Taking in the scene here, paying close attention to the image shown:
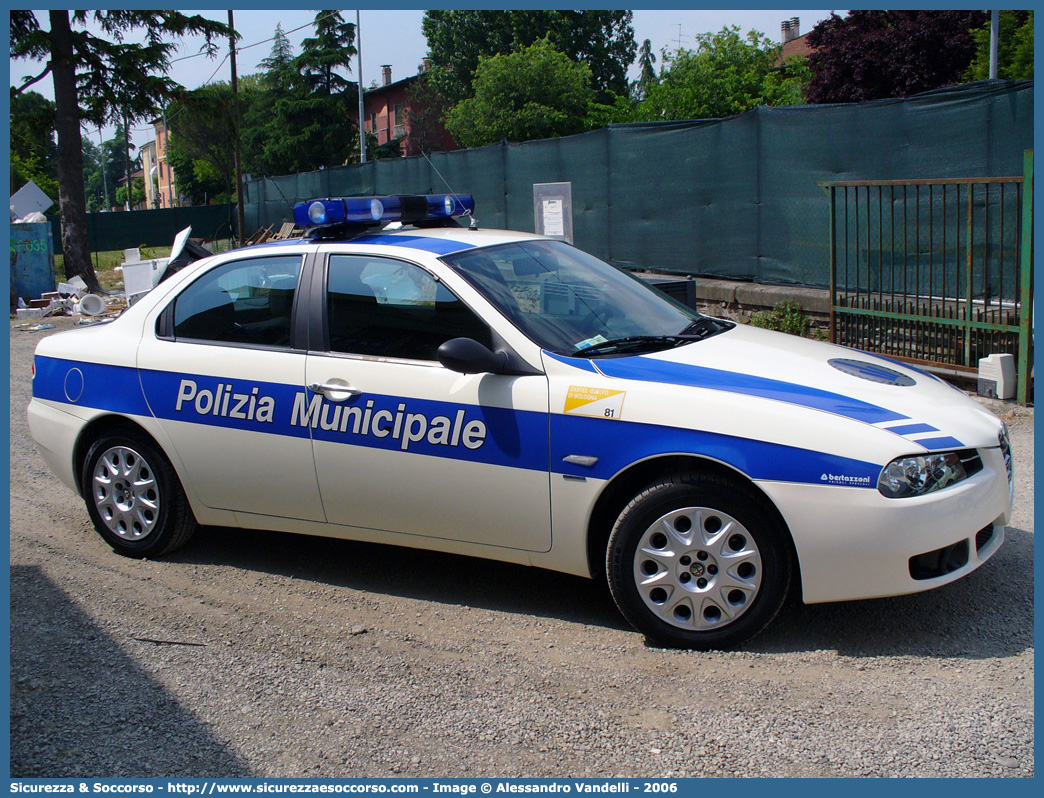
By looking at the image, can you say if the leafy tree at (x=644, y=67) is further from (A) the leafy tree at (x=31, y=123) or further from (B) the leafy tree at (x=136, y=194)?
→ (B) the leafy tree at (x=136, y=194)

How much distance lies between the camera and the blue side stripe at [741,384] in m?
3.66

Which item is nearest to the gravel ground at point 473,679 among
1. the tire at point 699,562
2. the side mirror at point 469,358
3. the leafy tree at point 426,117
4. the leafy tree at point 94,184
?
the tire at point 699,562

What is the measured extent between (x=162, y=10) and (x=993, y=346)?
70.9ft

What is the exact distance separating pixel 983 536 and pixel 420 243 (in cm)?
270

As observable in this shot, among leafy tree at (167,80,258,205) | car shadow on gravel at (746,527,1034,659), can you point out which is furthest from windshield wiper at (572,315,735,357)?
leafy tree at (167,80,258,205)

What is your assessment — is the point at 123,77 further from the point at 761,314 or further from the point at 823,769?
the point at 823,769

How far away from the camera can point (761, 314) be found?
10.4 meters

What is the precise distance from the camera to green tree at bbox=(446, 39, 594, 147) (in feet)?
149

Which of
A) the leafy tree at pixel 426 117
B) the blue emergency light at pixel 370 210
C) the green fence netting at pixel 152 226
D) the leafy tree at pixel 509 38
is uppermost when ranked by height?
the leafy tree at pixel 509 38

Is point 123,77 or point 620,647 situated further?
point 123,77

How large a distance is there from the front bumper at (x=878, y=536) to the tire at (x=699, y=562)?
104 mm

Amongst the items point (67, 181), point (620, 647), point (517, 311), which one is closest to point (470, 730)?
point (620, 647)
